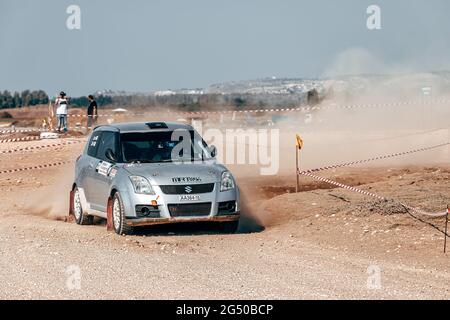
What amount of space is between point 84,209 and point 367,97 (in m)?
33.3

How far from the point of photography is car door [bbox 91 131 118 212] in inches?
710

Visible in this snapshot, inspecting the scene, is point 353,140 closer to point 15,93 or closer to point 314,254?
point 314,254

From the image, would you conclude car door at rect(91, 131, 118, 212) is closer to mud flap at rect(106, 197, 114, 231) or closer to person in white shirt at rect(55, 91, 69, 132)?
mud flap at rect(106, 197, 114, 231)

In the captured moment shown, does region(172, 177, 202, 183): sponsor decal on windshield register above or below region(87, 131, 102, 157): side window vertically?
below

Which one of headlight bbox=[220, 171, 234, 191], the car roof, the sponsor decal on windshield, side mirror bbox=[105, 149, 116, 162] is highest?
the car roof

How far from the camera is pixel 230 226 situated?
17594mm

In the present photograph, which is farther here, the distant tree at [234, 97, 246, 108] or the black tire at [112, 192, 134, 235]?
the distant tree at [234, 97, 246, 108]

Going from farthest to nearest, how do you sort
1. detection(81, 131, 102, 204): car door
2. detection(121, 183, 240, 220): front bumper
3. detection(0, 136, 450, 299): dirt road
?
1. detection(81, 131, 102, 204): car door
2. detection(121, 183, 240, 220): front bumper
3. detection(0, 136, 450, 299): dirt road

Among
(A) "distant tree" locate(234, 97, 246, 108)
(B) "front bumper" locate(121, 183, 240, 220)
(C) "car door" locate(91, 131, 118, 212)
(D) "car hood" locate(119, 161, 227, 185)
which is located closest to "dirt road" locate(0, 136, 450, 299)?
(B) "front bumper" locate(121, 183, 240, 220)

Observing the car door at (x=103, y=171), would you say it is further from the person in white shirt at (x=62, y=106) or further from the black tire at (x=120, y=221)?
the person in white shirt at (x=62, y=106)

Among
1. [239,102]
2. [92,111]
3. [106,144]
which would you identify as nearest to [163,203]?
[106,144]

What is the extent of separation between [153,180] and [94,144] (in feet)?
8.50
